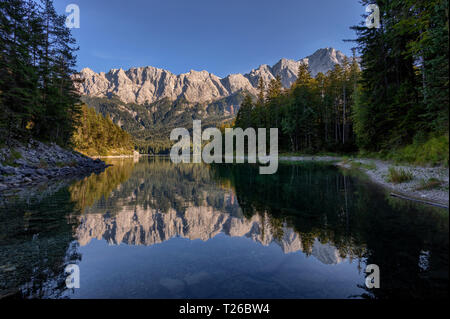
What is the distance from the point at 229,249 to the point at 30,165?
23.9m

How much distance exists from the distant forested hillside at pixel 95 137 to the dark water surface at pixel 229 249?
65.7m

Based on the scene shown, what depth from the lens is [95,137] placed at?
287 ft

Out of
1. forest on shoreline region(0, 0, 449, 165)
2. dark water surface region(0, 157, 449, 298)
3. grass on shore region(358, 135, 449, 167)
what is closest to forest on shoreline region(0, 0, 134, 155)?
forest on shoreline region(0, 0, 449, 165)

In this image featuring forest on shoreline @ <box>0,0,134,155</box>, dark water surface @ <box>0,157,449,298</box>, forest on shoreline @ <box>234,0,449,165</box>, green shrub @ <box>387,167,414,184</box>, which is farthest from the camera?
forest on shoreline @ <box>0,0,134,155</box>

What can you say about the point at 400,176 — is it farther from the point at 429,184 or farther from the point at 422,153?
the point at 429,184

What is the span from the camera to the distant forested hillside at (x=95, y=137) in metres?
74.0

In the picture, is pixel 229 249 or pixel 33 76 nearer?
pixel 229 249

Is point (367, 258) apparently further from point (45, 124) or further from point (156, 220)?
point (45, 124)

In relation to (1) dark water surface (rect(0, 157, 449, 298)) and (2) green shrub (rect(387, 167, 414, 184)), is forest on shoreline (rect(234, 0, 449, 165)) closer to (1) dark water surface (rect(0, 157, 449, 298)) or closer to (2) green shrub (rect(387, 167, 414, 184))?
(2) green shrub (rect(387, 167, 414, 184))

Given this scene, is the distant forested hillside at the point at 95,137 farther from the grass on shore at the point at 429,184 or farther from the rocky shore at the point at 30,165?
the grass on shore at the point at 429,184

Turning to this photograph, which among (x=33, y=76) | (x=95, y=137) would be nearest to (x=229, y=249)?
(x=33, y=76)

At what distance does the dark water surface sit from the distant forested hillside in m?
65.7

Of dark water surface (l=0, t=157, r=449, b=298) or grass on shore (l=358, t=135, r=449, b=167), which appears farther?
grass on shore (l=358, t=135, r=449, b=167)

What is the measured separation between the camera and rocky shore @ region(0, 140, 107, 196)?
1591cm
